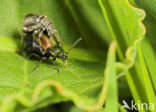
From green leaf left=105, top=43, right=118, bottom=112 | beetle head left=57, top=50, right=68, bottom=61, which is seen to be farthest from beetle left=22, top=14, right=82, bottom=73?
green leaf left=105, top=43, right=118, bottom=112

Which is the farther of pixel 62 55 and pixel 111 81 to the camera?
pixel 62 55

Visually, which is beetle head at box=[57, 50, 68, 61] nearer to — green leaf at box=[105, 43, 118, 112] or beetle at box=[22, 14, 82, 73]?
beetle at box=[22, 14, 82, 73]

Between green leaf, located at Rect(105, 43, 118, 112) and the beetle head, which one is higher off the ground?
green leaf, located at Rect(105, 43, 118, 112)

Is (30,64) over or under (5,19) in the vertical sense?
under

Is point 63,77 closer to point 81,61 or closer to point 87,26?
point 81,61

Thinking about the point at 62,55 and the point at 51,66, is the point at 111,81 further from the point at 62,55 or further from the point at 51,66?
the point at 62,55

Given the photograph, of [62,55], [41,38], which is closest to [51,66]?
[62,55]

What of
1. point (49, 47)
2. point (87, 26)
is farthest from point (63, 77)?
point (87, 26)

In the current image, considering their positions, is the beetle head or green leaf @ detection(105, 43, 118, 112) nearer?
green leaf @ detection(105, 43, 118, 112)
